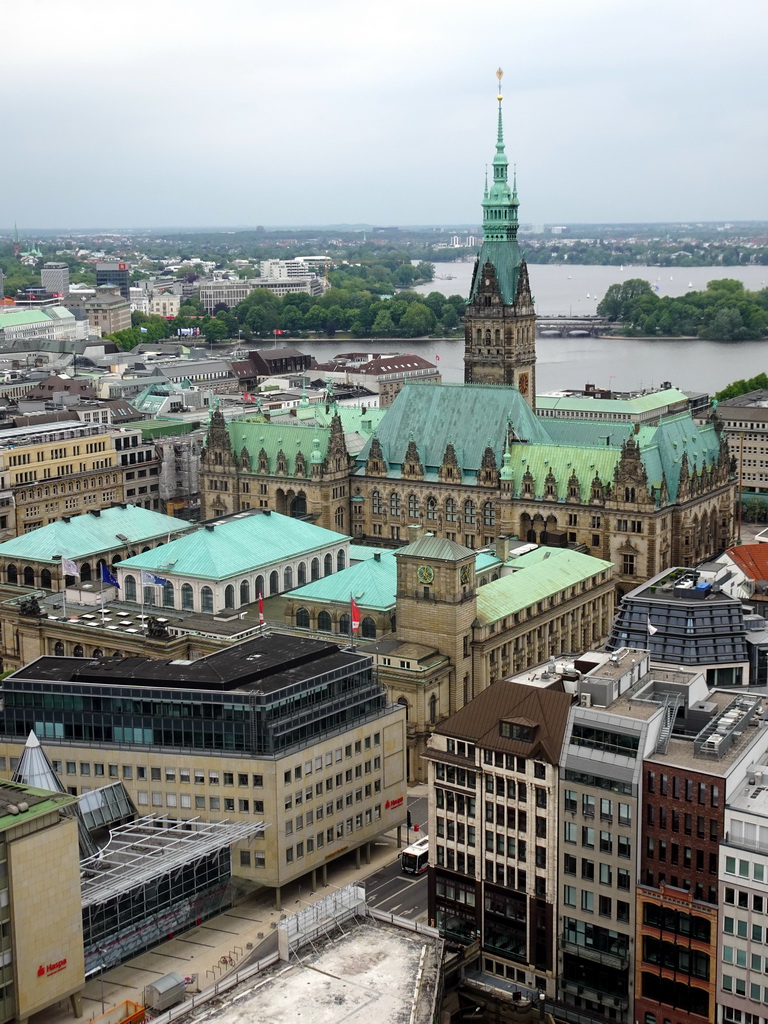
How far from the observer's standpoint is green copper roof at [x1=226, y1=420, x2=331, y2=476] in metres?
169

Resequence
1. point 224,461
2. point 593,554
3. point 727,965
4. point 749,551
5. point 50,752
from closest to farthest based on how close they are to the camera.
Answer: point 727,965 < point 50,752 < point 749,551 < point 593,554 < point 224,461

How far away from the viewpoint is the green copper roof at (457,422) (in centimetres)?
15950

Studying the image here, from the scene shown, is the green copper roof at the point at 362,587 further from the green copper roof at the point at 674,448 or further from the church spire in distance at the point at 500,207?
the church spire in distance at the point at 500,207

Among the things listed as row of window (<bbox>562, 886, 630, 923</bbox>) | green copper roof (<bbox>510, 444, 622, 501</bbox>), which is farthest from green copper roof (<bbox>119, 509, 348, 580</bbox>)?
row of window (<bbox>562, 886, 630, 923</bbox>)

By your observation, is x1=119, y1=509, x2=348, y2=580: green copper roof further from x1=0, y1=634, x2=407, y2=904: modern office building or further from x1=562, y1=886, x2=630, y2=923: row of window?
x1=562, y1=886, x2=630, y2=923: row of window

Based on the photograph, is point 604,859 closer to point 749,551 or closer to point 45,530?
point 749,551

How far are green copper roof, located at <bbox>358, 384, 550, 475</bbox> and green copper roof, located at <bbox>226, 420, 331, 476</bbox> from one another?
7.09 meters

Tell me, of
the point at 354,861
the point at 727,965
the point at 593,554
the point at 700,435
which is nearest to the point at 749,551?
the point at 593,554

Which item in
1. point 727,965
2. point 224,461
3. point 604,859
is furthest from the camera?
point 224,461

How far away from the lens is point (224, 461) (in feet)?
573

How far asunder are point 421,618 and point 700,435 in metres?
58.3

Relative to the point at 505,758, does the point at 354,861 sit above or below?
below

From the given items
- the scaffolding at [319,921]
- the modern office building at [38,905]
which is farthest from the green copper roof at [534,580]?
the modern office building at [38,905]

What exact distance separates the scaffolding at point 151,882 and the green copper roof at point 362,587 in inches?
1422
